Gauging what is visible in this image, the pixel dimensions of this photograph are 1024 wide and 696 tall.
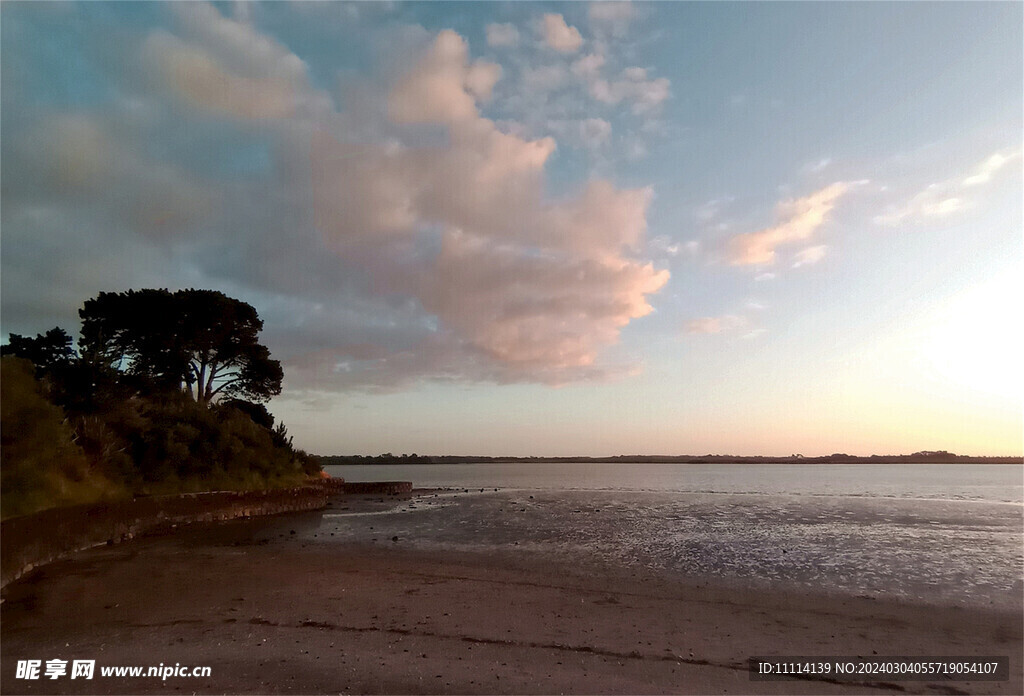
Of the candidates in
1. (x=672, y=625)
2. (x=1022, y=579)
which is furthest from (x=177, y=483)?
(x=1022, y=579)

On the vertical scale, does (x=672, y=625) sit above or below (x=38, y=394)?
below

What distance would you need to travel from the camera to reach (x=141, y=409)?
74.2ft

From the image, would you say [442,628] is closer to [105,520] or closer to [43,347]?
[105,520]

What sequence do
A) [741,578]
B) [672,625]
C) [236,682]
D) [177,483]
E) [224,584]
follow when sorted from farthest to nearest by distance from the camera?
[177,483] → [741,578] → [224,584] → [672,625] → [236,682]

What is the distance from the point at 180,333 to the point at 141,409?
38.2ft

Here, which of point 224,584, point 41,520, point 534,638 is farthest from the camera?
point 41,520

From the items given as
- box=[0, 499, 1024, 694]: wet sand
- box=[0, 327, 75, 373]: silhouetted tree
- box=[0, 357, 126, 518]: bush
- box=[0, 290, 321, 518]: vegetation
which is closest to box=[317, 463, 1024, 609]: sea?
box=[0, 499, 1024, 694]: wet sand

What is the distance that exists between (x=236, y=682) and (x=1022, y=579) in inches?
739

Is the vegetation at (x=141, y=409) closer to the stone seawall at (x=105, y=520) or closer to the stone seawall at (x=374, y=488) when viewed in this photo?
the stone seawall at (x=105, y=520)

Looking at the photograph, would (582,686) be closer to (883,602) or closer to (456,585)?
(456,585)

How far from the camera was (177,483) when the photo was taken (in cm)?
2248

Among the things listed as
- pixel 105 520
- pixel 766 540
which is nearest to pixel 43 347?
pixel 105 520

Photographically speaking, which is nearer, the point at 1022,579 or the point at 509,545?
the point at 1022,579

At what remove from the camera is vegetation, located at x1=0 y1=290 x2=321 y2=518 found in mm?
13281
